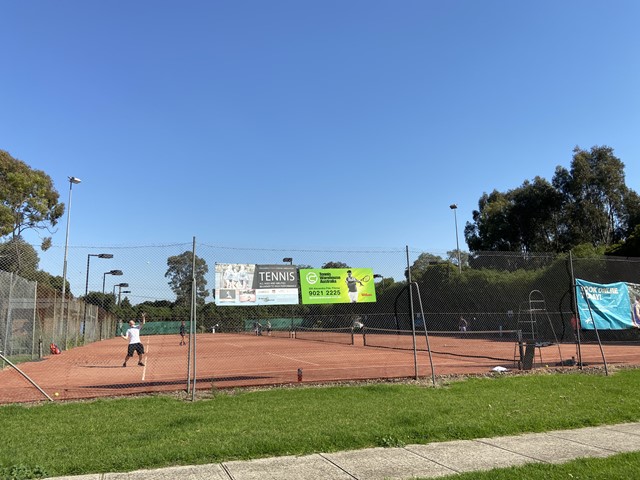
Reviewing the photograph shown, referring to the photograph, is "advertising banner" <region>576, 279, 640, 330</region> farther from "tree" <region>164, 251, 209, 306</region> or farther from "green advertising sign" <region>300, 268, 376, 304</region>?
"tree" <region>164, 251, 209, 306</region>

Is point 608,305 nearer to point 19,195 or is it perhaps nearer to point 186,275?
point 186,275

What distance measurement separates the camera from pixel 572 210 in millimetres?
50844

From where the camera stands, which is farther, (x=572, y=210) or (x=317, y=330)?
(x=572, y=210)

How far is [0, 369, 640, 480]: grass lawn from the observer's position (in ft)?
19.4

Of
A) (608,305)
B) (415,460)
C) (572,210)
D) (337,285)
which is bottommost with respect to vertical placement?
(415,460)

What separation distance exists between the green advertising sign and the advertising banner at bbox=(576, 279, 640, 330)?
6157 millimetres

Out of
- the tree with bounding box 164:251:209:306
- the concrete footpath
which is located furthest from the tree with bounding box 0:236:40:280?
the concrete footpath

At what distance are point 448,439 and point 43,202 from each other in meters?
43.9

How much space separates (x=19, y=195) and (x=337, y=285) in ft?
125

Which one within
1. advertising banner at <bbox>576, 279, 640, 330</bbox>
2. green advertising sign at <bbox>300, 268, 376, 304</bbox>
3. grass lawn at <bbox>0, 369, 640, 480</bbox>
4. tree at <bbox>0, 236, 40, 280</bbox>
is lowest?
grass lawn at <bbox>0, 369, 640, 480</bbox>

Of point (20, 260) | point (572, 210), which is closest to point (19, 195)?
point (20, 260)

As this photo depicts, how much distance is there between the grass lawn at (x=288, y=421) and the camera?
592 centimetres

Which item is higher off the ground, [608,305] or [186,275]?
[186,275]

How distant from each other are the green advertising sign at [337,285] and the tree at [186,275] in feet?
7.60
